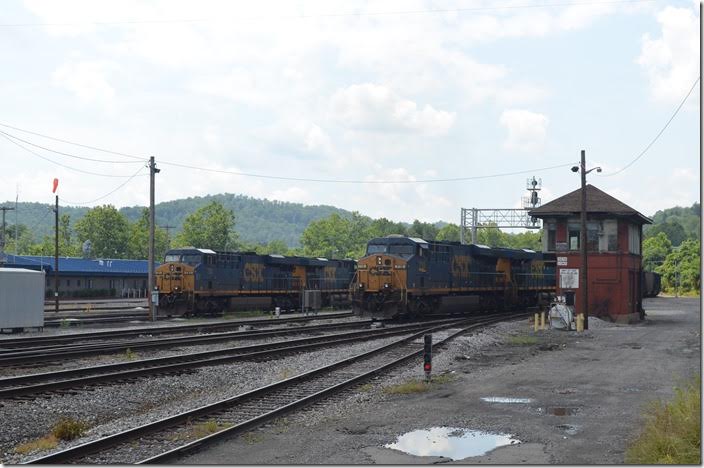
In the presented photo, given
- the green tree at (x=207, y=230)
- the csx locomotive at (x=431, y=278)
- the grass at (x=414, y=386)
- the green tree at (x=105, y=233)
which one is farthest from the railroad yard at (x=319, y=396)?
the green tree at (x=105, y=233)

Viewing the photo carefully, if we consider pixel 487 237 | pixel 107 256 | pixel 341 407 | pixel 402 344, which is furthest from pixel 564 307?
pixel 487 237

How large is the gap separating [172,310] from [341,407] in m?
31.0

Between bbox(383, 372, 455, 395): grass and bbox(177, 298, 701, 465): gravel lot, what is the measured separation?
208 mm

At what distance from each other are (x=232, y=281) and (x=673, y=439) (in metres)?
38.4

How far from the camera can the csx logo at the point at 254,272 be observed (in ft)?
160

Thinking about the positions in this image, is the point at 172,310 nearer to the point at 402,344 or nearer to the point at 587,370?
the point at 402,344

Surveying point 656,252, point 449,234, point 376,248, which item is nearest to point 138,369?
point 376,248

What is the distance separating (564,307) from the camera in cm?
3653

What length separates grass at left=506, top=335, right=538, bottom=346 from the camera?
97.6 feet

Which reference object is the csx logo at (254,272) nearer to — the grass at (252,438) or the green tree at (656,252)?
the grass at (252,438)

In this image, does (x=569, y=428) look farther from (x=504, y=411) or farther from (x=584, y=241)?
(x=584, y=241)

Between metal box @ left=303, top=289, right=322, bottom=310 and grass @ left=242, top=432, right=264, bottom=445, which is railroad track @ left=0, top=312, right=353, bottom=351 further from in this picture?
grass @ left=242, top=432, right=264, bottom=445

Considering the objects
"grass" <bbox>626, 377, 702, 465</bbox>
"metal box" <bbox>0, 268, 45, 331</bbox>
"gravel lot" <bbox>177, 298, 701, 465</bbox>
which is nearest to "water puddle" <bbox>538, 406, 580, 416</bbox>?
"gravel lot" <bbox>177, 298, 701, 465</bbox>

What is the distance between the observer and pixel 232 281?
156 ft
